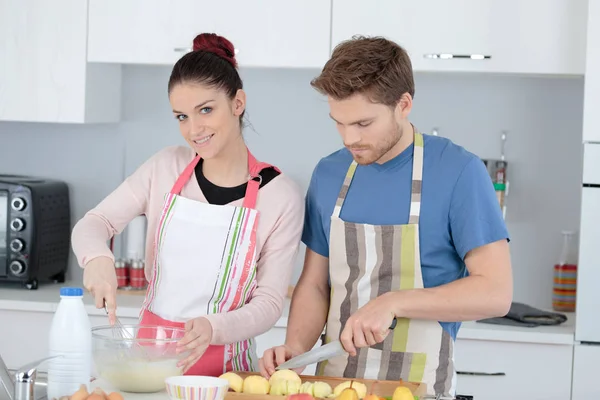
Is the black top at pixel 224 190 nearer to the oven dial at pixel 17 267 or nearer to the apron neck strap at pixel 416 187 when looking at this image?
the apron neck strap at pixel 416 187

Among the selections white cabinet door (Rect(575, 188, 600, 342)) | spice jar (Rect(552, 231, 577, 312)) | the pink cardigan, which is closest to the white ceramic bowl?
the pink cardigan

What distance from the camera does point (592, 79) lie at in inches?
105

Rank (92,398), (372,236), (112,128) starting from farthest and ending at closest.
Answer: (112,128)
(372,236)
(92,398)

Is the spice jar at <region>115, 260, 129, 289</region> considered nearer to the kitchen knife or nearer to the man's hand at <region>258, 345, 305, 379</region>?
the man's hand at <region>258, 345, 305, 379</region>

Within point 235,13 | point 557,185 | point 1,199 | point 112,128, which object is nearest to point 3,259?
point 1,199

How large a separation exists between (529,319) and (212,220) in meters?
1.30

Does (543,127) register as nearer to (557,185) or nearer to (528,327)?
(557,185)

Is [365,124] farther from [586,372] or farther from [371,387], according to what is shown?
[586,372]

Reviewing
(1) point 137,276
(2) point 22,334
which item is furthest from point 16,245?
(1) point 137,276

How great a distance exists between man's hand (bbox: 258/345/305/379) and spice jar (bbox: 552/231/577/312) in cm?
157

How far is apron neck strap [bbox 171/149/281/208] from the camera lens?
188cm

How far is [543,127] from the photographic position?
3121 millimetres

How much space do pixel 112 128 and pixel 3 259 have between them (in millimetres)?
614

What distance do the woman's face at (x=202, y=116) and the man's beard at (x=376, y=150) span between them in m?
0.30
